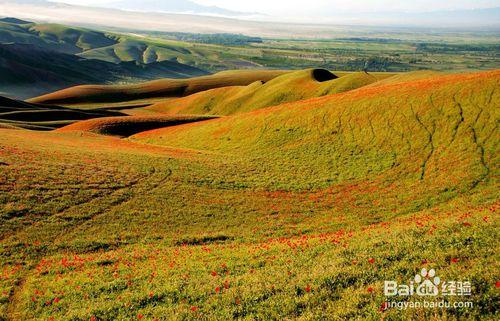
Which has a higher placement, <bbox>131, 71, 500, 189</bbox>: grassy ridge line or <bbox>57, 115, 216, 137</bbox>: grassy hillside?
<bbox>131, 71, 500, 189</bbox>: grassy ridge line

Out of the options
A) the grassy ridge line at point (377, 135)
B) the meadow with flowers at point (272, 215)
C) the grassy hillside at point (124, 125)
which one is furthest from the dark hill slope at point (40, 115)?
the grassy ridge line at point (377, 135)

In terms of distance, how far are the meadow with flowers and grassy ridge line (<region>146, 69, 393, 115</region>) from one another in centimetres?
5014

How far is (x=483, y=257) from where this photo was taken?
16391 millimetres

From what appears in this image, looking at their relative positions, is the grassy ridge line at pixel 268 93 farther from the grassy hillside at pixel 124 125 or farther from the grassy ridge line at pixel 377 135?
the grassy ridge line at pixel 377 135

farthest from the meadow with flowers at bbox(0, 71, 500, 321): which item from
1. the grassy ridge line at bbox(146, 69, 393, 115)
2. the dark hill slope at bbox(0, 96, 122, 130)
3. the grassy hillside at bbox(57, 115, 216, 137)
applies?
the grassy ridge line at bbox(146, 69, 393, 115)

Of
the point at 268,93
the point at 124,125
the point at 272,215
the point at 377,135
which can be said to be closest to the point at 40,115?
the point at 124,125

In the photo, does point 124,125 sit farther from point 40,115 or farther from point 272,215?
point 272,215

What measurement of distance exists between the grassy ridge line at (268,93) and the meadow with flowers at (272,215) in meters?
50.1

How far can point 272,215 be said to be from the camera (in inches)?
1404

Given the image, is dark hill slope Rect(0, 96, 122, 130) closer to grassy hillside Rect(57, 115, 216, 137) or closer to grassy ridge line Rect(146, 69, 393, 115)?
grassy hillside Rect(57, 115, 216, 137)

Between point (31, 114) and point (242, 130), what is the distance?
249 feet

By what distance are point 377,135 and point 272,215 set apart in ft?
95.6

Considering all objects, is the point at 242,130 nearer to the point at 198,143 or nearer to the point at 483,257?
the point at 198,143

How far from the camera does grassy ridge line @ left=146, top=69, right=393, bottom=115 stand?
121250 mm
